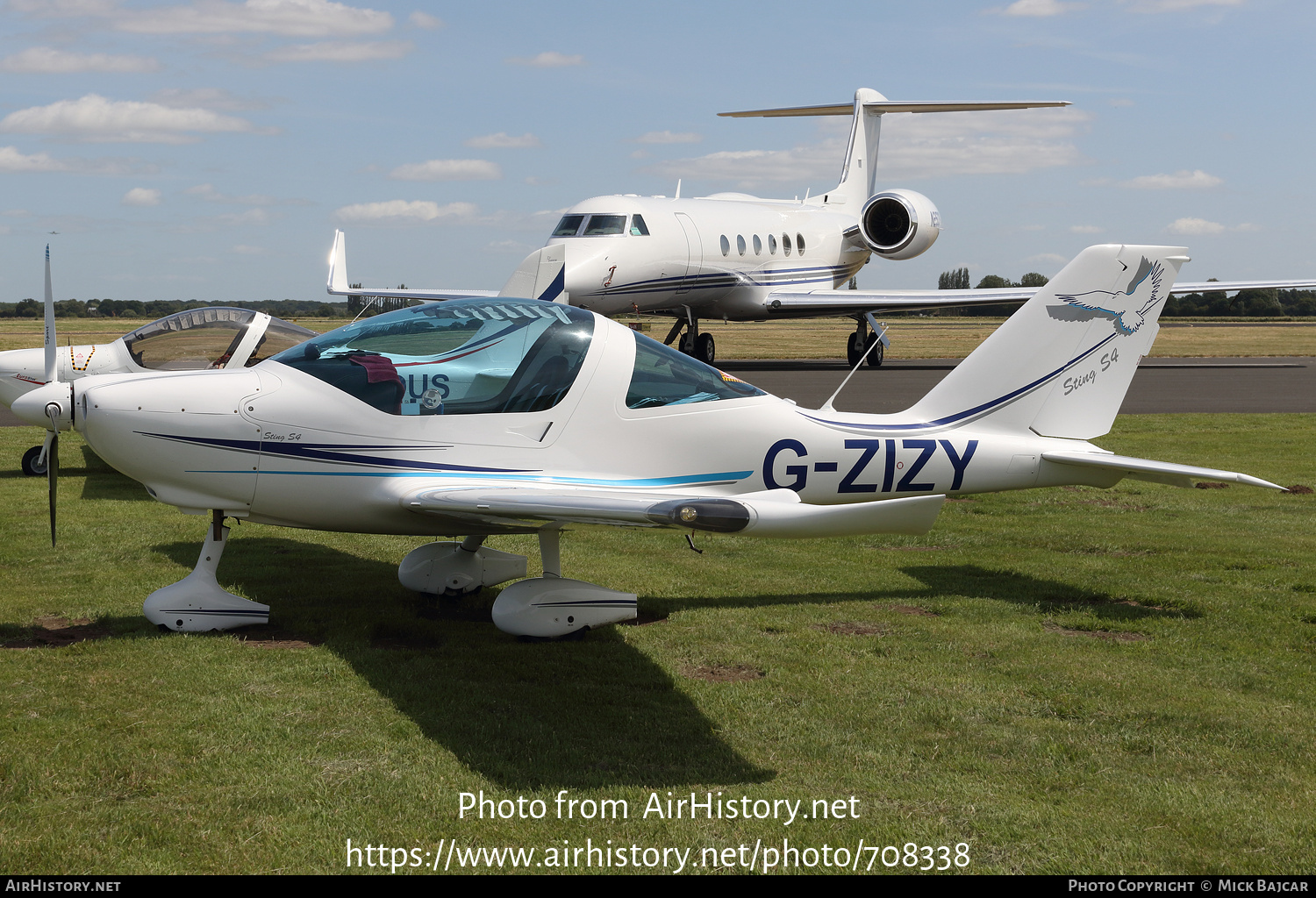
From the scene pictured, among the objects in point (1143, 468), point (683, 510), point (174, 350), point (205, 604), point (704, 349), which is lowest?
point (205, 604)

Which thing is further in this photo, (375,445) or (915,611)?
Result: (915,611)

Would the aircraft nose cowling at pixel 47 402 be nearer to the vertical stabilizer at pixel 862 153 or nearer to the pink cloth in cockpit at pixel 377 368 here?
the pink cloth in cockpit at pixel 377 368

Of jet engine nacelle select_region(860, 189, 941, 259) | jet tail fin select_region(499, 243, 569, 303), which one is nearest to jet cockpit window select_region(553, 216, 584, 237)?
jet engine nacelle select_region(860, 189, 941, 259)

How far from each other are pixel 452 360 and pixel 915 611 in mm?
3497

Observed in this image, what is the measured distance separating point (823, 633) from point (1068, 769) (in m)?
2.19

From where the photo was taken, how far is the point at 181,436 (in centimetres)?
606

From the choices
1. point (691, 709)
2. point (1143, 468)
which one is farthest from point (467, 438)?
point (1143, 468)

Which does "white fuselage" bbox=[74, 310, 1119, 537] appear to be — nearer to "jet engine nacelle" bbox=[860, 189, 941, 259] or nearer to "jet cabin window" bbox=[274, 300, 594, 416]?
"jet cabin window" bbox=[274, 300, 594, 416]

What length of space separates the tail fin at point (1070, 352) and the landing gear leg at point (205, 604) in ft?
15.2

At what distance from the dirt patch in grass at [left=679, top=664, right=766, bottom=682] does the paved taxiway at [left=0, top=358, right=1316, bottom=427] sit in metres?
12.8

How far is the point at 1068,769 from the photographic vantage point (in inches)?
181

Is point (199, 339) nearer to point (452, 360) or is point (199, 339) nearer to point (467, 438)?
point (452, 360)

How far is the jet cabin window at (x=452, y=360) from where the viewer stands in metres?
6.28

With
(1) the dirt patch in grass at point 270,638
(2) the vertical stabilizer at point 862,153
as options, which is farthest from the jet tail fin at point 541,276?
(2) the vertical stabilizer at point 862,153
